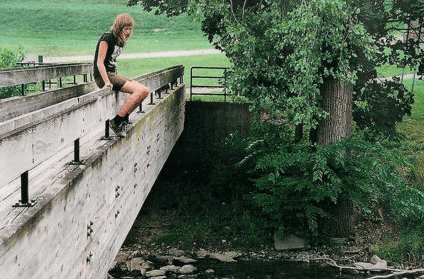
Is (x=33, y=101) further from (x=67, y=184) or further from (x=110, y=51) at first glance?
(x=67, y=184)

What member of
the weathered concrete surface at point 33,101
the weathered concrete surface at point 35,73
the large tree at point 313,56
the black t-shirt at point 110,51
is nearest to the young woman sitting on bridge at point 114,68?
the black t-shirt at point 110,51

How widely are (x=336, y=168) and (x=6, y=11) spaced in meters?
50.2

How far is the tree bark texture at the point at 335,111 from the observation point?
47.3 feet

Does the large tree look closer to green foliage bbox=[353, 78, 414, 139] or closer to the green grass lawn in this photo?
green foliage bbox=[353, 78, 414, 139]

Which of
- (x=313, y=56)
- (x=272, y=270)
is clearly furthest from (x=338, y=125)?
(x=313, y=56)

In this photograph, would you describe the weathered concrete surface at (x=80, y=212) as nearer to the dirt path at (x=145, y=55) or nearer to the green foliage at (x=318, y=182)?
the green foliage at (x=318, y=182)

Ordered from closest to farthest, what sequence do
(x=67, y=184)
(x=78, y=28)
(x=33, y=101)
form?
(x=67, y=184), (x=33, y=101), (x=78, y=28)

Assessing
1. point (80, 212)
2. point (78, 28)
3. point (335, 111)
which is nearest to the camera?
point (80, 212)

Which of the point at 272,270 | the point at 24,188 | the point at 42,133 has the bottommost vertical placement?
the point at 272,270

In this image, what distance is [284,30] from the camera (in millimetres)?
10539

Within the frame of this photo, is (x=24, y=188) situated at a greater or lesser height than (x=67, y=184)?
greater

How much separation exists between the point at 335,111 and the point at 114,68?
8.00 m

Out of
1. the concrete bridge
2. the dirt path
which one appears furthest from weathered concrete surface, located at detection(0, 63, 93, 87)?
the dirt path

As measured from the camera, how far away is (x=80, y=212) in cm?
545
